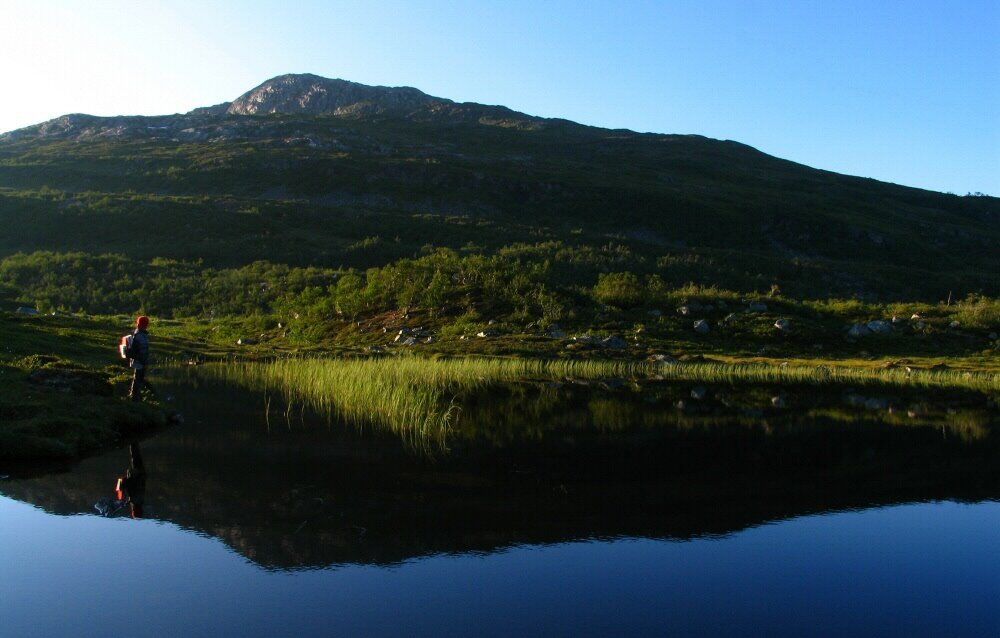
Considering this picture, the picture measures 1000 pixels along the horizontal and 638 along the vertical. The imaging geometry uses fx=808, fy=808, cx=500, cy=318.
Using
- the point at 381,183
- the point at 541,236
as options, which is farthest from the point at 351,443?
the point at 381,183

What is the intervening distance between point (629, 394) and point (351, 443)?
11115mm

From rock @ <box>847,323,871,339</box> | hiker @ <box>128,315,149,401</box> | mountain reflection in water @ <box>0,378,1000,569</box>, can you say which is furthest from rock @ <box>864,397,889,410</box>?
hiker @ <box>128,315,149,401</box>

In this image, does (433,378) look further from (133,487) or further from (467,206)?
(467,206)

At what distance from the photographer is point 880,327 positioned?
40.2 metres

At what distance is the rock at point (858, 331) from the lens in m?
39.4

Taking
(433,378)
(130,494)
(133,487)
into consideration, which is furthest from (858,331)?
(130,494)

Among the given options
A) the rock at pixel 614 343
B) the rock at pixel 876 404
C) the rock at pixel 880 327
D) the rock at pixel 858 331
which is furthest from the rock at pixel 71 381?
the rock at pixel 880 327

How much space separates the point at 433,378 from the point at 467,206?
105347mm

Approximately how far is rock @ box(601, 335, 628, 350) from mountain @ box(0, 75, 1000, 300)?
3612 cm

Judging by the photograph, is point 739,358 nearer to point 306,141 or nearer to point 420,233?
point 420,233

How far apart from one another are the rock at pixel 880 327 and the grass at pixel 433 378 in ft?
25.8

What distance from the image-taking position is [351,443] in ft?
56.5

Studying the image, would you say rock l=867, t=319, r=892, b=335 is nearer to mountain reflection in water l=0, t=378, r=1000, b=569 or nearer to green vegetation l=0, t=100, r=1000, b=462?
green vegetation l=0, t=100, r=1000, b=462

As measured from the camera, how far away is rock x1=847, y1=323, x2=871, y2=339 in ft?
129
